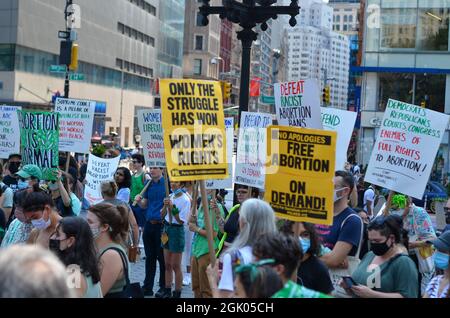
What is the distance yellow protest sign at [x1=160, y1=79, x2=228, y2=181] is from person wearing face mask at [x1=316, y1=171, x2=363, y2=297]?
1.07 m

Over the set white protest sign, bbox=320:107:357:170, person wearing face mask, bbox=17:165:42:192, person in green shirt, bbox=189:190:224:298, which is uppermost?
white protest sign, bbox=320:107:357:170

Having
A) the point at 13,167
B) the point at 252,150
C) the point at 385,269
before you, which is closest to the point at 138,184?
the point at 13,167

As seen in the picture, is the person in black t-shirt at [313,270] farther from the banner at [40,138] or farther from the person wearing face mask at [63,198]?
the banner at [40,138]

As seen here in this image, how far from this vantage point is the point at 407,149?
8438 millimetres

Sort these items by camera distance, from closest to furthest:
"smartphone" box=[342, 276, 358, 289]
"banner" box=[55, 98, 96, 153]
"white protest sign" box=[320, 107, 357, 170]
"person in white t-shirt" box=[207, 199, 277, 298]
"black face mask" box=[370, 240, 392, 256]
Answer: "person in white t-shirt" box=[207, 199, 277, 298], "smartphone" box=[342, 276, 358, 289], "black face mask" box=[370, 240, 392, 256], "white protest sign" box=[320, 107, 357, 170], "banner" box=[55, 98, 96, 153]

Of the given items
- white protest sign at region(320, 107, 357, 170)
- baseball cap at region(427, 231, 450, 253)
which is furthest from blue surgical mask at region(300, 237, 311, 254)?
white protest sign at region(320, 107, 357, 170)

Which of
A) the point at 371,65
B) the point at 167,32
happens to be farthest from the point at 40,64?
the point at 167,32

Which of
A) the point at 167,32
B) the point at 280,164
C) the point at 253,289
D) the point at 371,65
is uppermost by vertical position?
the point at 167,32

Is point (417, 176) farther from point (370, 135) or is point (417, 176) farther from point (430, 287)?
point (370, 135)

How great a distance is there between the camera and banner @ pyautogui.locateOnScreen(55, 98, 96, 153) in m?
12.1

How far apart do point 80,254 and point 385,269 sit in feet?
6.92

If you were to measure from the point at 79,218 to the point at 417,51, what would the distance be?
37.6 metres

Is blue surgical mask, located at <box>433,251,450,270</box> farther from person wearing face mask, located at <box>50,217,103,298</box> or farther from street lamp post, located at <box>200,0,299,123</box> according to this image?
street lamp post, located at <box>200,0,299,123</box>

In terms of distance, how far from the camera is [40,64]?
57250mm
